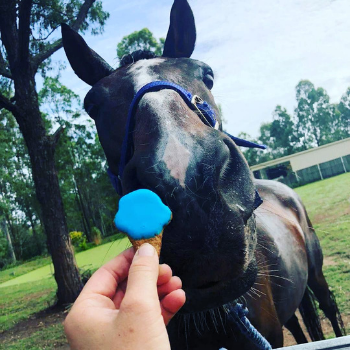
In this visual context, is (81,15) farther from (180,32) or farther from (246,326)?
(246,326)

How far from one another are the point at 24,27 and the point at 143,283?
617 cm

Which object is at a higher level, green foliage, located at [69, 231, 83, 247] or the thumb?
the thumb

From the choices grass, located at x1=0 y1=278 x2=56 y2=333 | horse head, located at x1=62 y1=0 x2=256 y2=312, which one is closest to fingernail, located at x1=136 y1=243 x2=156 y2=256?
horse head, located at x1=62 y1=0 x2=256 y2=312

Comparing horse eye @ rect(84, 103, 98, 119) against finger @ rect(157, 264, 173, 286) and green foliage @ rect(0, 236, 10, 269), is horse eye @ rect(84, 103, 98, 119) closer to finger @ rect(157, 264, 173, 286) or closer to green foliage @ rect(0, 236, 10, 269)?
finger @ rect(157, 264, 173, 286)

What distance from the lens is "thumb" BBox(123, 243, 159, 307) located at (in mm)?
679

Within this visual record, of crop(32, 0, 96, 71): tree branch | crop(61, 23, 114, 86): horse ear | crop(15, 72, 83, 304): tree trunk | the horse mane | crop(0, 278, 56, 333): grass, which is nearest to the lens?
the horse mane

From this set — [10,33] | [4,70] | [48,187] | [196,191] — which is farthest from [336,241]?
[10,33]

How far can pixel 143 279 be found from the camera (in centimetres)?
71

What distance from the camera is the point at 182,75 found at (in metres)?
1.91

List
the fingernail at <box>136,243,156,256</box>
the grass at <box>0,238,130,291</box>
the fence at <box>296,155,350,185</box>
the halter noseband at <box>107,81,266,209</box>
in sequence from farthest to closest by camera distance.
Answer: the fence at <box>296,155,350,185</box>
the grass at <box>0,238,130,291</box>
the halter noseband at <box>107,81,266,209</box>
the fingernail at <box>136,243,156,256</box>

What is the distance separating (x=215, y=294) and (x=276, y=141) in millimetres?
30982

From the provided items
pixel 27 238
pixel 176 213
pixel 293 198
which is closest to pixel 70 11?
pixel 293 198

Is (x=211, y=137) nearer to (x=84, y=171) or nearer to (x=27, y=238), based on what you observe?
(x=84, y=171)

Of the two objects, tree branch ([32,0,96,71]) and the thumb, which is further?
tree branch ([32,0,96,71])
